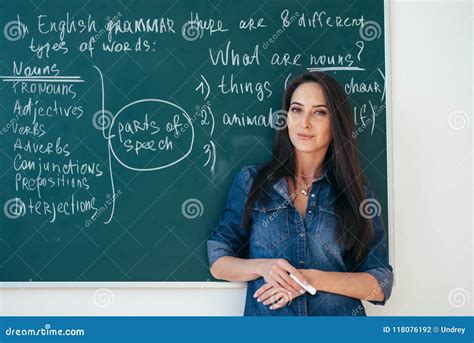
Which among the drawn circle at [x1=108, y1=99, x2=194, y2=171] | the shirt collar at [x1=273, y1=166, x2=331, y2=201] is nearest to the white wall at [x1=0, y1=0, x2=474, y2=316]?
the shirt collar at [x1=273, y1=166, x2=331, y2=201]

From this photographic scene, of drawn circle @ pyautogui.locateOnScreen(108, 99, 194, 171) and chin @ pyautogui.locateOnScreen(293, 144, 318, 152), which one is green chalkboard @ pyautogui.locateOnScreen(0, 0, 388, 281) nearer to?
drawn circle @ pyautogui.locateOnScreen(108, 99, 194, 171)

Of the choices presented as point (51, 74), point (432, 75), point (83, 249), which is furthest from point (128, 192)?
point (432, 75)

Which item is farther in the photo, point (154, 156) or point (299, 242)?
point (154, 156)

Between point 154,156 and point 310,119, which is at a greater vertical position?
point 310,119

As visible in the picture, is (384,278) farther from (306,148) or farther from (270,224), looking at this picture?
(306,148)

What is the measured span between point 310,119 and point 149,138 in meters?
0.67

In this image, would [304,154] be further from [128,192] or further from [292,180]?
[128,192]

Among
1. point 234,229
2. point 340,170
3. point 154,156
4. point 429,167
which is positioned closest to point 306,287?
point 234,229

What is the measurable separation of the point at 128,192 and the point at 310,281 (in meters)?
0.83

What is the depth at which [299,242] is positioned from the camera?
2.03 metres

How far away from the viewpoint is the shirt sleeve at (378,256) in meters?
2.04

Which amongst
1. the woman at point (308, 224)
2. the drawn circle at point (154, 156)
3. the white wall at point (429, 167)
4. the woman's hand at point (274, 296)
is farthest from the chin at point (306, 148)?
the woman's hand at point (274, 296)

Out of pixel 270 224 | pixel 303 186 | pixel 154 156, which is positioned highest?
pixel 154 156
